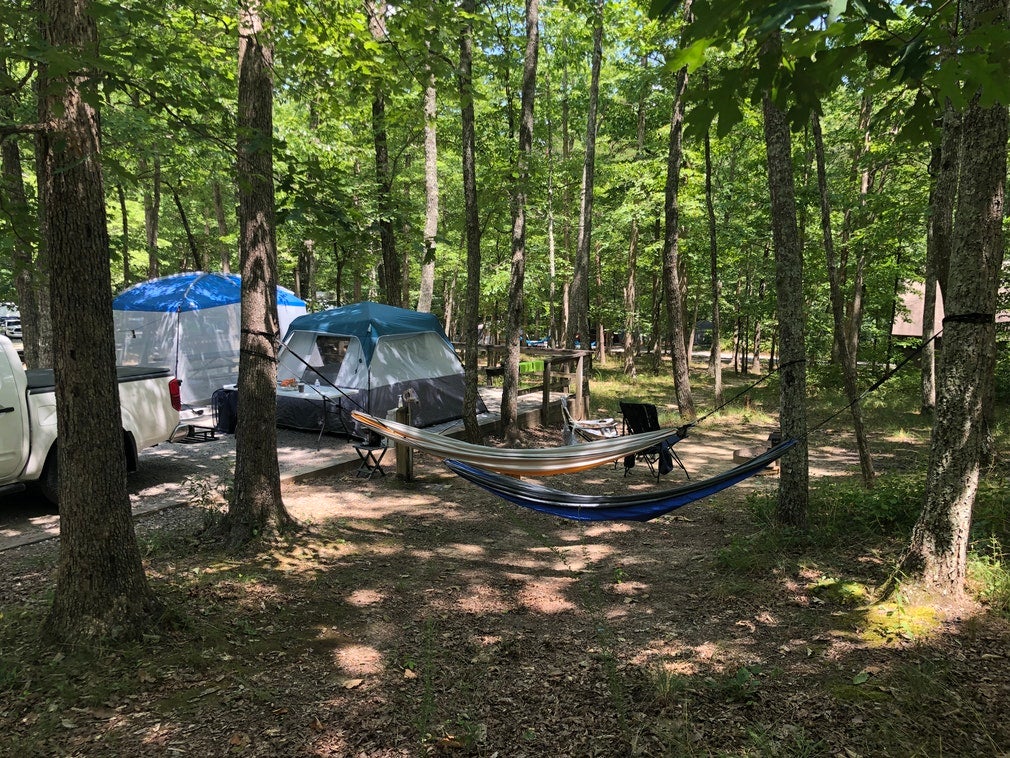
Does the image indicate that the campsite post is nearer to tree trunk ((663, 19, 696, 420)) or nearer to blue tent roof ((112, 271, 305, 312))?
blue tent roof ((112, 271, 305, 312))

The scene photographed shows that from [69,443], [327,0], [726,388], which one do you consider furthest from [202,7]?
[726,388]

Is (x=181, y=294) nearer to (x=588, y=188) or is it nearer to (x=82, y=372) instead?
(x=588, y=188)

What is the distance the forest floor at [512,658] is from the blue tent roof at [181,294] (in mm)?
6383

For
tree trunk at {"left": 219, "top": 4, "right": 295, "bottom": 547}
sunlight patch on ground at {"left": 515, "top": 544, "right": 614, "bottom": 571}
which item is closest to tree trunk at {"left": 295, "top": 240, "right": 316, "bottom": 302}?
tree trunk at {"left": 219, "top": 4, "right": 295, "bottom": 547}

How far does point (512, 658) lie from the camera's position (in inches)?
119

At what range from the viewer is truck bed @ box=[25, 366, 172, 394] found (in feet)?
15.6

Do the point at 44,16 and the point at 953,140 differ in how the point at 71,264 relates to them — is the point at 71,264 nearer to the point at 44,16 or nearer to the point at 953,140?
the point at 44,16

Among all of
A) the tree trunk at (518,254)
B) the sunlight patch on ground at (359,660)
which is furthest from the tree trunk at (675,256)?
the sunlight patch on ground at (359,660)

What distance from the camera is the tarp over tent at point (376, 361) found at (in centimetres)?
811

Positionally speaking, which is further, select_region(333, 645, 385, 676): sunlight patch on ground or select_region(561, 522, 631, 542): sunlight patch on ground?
select_region(561, 522, 631, 542): sunlight patch on ground

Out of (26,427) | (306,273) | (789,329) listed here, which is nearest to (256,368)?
(26,427)

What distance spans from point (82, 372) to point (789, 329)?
398 centimetres

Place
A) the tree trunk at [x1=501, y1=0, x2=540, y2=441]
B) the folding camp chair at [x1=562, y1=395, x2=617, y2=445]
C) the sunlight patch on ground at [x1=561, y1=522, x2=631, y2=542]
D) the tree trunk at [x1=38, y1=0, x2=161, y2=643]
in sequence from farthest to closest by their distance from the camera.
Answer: the tree trunk at [x1=501, y1=0, x2=540, y2=441], the folding camp chair at [x1=562, y1=395, x2=617, y2=445], the sunlight patch on ground at [x1=561, y1=522, x2=631, y2=542], the tree trunk at [x1=38, y1=0, x2=161, y2=643]

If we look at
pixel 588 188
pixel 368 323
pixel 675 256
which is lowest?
pixel 368 323
